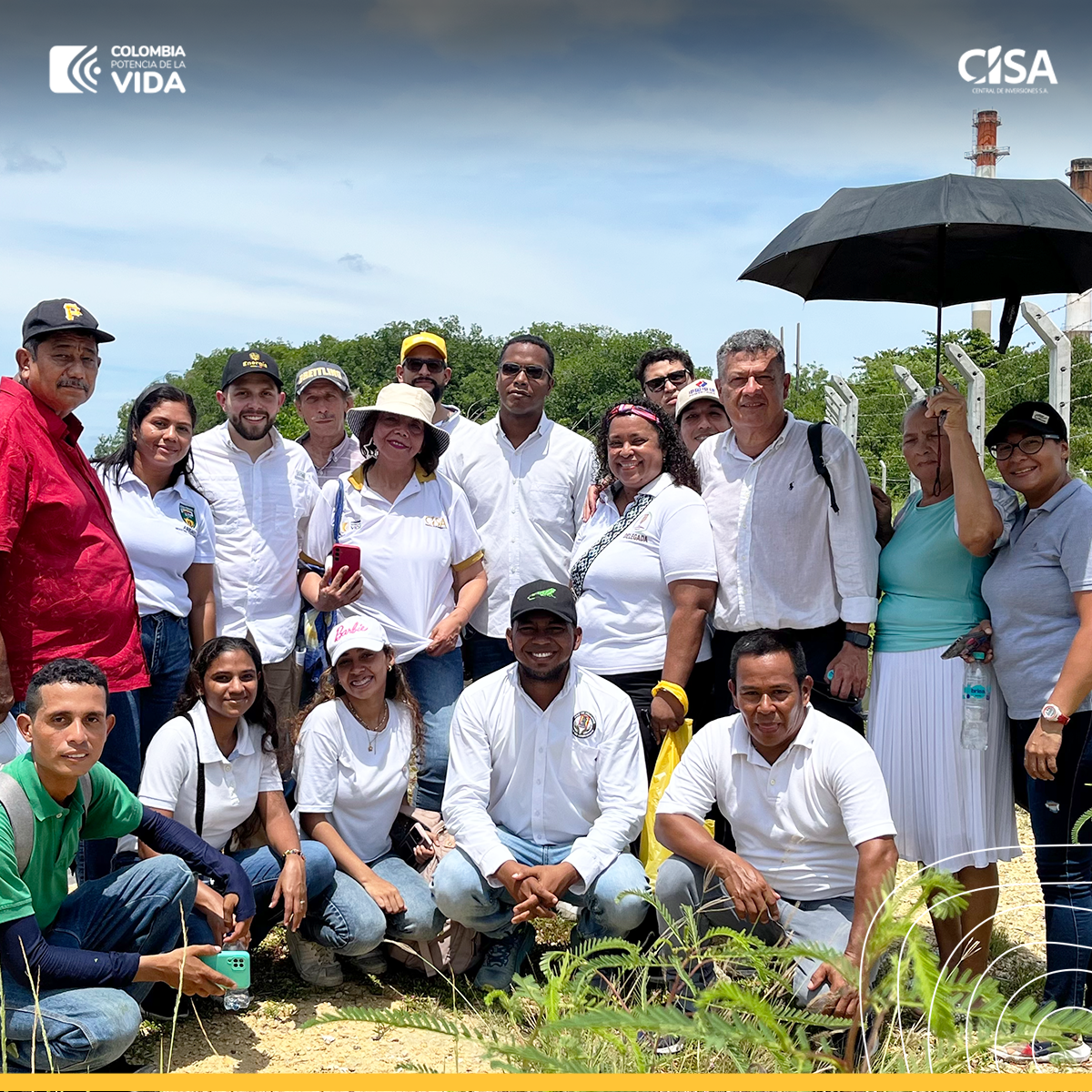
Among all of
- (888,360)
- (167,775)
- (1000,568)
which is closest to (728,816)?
(1000,568)

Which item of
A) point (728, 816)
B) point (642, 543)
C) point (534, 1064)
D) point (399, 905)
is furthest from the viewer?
point (642, 543)

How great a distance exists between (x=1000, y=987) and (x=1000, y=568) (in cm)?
170

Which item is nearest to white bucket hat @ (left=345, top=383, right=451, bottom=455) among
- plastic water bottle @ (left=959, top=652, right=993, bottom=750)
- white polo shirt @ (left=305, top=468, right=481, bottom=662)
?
white polo shirt @ (left=305, top=468, right=481, bottom=662)

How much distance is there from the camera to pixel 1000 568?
4.29 m

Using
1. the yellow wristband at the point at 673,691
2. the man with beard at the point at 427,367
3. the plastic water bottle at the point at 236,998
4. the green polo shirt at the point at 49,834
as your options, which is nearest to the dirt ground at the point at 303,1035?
the plastic water bottle at the point at 236,998

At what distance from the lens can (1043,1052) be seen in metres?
3.79

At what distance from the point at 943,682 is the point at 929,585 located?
1.22 feet

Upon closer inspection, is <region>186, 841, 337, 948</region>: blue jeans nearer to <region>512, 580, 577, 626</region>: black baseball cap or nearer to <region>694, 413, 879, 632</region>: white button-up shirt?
<region>512, 580, 577, 626</region>: black baseball cap

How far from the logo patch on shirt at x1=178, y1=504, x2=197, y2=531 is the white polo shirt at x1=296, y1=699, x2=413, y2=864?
972mm

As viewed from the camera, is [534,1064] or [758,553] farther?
[758,553]

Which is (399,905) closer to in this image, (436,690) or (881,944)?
(436,690)

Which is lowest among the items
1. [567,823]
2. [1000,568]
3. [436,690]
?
[567,823]

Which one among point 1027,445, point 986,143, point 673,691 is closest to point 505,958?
point 673,691

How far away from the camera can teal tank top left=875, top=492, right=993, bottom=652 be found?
4.39 meters
